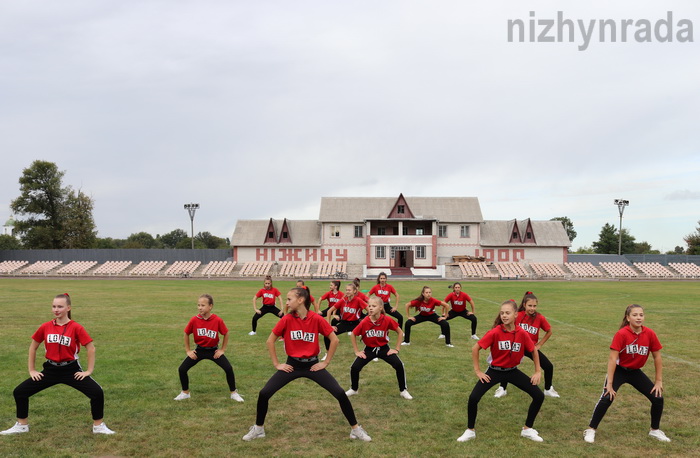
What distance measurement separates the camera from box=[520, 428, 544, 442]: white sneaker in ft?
24.2

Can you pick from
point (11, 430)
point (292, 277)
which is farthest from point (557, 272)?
point (11, 430)

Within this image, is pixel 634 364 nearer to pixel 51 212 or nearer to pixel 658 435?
pixel 658 435

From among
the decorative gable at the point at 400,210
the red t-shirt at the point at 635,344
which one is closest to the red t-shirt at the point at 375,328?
the red t-shirt at the point at 635,344

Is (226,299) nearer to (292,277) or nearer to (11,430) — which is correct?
(11,430)

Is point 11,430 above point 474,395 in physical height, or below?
below

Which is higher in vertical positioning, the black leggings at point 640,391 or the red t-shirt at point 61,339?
the red t-shirt at point 61,339

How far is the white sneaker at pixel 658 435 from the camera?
7.42 m

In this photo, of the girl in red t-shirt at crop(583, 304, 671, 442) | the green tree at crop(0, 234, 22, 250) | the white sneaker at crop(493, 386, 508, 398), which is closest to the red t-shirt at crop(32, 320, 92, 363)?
the white sneaker at crop(493, 386, 508, 398)

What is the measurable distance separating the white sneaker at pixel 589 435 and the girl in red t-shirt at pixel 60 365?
7.34 metres

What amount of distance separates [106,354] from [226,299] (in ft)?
53.8

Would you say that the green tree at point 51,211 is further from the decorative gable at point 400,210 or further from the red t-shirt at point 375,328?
the red t-shirt at point 375,328

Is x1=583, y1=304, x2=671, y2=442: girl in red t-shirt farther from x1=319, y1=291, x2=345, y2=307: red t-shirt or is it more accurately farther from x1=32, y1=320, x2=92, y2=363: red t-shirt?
x1=319, y1=291, x2=345, y2=307: red t-shirt

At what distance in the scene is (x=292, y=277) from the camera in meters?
61.1

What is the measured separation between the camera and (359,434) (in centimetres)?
739
